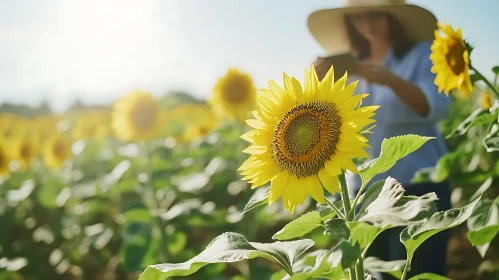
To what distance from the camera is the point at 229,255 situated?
1104 mm

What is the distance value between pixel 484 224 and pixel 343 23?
1089 mm

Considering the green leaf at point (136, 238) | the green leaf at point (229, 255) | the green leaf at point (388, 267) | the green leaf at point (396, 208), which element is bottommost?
the green leaf at point (136, 238)

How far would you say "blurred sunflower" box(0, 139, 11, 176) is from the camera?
4758 mm

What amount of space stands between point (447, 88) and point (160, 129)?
85.2 inches

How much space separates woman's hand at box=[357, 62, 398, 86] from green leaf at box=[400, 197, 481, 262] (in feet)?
2.76

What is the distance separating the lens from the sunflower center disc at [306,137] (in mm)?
1193

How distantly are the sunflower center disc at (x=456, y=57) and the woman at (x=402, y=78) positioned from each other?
28 centimetres

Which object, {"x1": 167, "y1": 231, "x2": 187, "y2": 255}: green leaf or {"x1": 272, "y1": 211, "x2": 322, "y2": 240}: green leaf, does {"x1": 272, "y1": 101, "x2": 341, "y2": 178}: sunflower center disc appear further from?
{"x1": 167, "y1": 231, "x2": 187, "y2": 255}: green leaf

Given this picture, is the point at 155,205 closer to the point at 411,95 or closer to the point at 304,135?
the point at 411,95

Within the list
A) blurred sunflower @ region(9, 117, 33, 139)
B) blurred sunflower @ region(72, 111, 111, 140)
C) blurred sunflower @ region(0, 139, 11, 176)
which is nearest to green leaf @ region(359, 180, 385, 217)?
blurred sunflower @ region(0, 139, 11, 176)

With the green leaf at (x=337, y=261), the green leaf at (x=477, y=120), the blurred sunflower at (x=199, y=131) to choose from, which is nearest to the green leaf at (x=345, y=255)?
the green leaf at (x=337, y=261)

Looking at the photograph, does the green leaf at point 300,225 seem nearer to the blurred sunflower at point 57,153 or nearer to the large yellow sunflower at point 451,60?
the large yellow sunflower at point 451,60

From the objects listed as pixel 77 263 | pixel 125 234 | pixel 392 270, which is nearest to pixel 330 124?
pixel 392 270

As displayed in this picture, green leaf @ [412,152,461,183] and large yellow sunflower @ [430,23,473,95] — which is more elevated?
large yellow sunflower @ [430,23,473,95]
